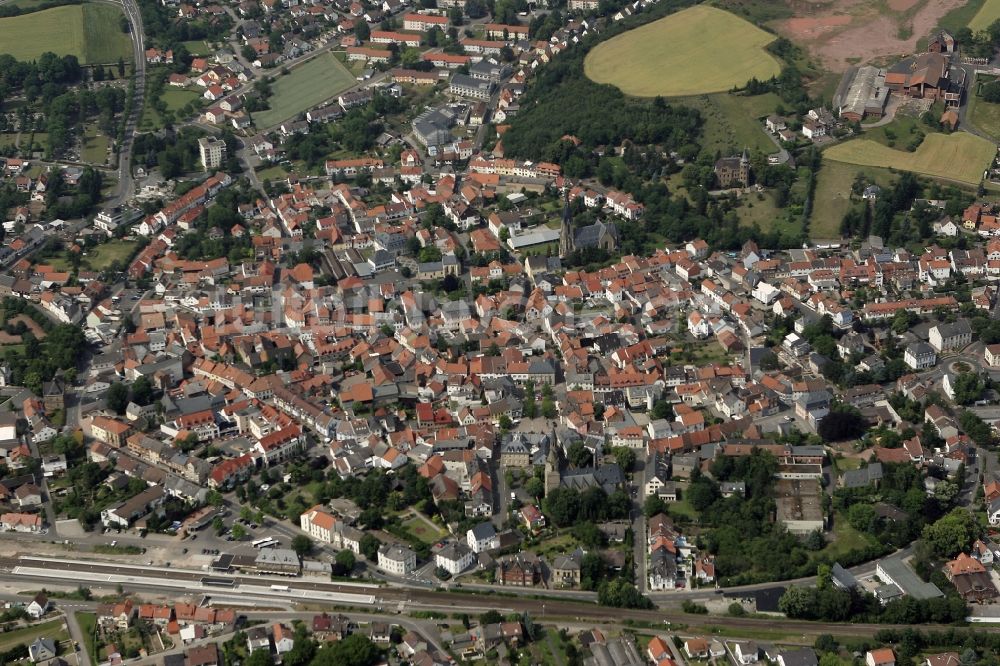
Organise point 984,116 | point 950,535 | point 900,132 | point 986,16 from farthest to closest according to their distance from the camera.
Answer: point 986,16
point 984,116
point 900,132
point 950,535

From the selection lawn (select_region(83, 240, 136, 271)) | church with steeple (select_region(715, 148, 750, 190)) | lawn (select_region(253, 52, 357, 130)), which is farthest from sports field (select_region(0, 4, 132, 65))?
church with steeple (select_region(715, 148, 750, 190))

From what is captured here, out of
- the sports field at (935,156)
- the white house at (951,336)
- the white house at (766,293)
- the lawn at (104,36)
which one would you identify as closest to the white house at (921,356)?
the white house at (951,336)

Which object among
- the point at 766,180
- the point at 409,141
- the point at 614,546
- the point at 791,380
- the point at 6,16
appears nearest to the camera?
the point at 614,546

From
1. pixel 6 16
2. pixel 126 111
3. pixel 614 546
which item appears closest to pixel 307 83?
pixel 126 111

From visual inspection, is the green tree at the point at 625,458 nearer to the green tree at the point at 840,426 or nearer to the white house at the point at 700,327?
the green tree at the point at 840,426

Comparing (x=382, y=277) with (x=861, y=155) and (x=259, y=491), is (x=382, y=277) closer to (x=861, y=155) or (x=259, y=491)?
(x=259, y=491)

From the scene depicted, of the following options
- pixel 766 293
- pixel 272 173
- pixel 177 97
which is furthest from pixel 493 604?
pixel 177 97

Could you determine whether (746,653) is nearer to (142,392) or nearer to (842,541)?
(842,541)
